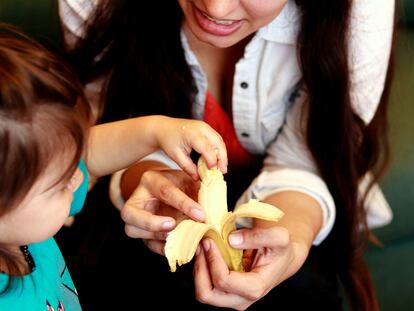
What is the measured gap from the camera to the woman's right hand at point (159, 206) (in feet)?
2.53

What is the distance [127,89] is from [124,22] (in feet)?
0.35

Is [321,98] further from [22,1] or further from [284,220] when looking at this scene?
[22,1]

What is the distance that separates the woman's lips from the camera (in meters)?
0.87

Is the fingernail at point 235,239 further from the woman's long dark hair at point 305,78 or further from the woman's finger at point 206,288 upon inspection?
the woman's long dark hair at point 305,78

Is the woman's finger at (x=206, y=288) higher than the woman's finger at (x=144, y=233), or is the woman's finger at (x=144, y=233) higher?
the woman's finger at (x=144, y=233)

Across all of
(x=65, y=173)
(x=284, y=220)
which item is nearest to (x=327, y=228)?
(x=284, y=220)

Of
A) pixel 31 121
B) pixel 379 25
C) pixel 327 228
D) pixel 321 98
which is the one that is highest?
pixel 31 121

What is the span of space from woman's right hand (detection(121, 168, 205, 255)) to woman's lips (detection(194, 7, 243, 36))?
20 cm

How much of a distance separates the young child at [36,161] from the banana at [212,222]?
17 mm

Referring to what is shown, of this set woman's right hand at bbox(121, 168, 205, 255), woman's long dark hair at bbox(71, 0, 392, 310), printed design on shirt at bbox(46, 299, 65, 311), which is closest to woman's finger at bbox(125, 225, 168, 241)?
woman's right hand at bbox(121, 168, 205, 255)

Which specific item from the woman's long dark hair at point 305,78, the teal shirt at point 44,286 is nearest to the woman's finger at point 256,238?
the teal shirt at point 44,286

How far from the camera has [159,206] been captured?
2.88 feet

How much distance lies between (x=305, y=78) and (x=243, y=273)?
→ 1.16ft

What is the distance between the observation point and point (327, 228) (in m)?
1.05
